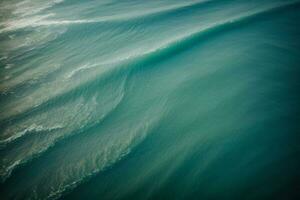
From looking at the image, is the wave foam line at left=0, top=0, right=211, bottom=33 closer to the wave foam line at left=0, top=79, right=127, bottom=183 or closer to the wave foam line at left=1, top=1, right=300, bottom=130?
the wave foam line at left=1, top=1, right=300, bottom=130

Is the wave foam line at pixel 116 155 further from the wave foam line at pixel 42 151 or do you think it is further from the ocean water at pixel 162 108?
the wave foam line at pixel 42 151

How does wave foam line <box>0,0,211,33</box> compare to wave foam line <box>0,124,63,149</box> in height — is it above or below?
above

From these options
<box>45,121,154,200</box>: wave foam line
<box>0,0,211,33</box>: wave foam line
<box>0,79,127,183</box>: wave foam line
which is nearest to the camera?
<box>45,121,154,200</box>: wave foam line

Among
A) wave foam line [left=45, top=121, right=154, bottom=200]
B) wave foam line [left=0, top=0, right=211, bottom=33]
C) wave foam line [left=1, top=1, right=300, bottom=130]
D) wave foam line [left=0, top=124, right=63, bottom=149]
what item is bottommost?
wave foam line [left=45, top=121, right=154, bottom=200]

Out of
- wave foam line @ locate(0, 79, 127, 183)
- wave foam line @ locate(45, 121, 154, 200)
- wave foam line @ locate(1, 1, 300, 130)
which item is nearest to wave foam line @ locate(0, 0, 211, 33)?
wave foam line @ locate(1, 1, 300, 130)

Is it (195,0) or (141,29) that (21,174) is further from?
(195,0)

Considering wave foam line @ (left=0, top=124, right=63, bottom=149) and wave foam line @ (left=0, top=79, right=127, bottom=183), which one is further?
wave foam line @ (left=0, top=124, right=63, bottom=149)

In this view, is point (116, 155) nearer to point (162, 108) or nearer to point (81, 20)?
point (162, 108)

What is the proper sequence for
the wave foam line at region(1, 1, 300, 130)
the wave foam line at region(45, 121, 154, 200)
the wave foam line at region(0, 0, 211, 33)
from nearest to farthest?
the wave foam line at region(45, 121, 154, 200) → the wave foam line at region(1, 1, 300, 130) → the wave foam line at region(0, 0, 211, 33)

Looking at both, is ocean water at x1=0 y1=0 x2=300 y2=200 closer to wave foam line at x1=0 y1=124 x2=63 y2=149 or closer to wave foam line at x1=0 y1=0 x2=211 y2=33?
wave foam line at x1=0 y1=124 x2=63 y2=149
